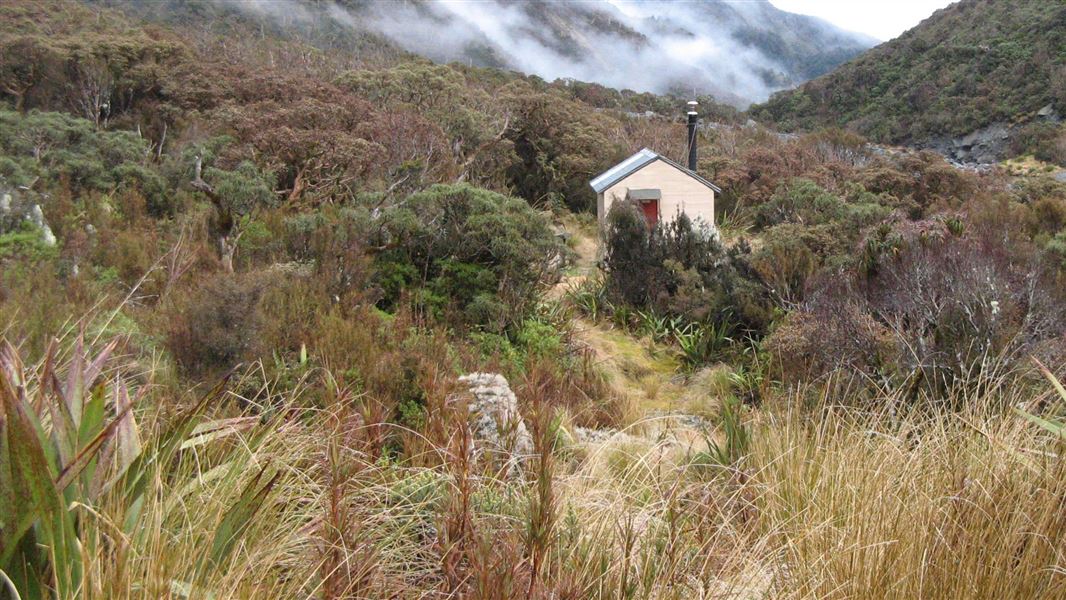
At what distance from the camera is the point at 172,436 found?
224cm

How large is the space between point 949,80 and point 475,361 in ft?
150

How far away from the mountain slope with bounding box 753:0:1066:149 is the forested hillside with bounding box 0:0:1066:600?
75.3 ft

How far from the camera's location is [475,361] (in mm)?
6809

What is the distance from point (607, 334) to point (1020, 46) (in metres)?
44.2

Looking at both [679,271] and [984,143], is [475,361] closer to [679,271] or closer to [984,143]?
[679,271]

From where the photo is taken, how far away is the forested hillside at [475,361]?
201 cm

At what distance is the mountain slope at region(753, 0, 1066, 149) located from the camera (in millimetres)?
40406

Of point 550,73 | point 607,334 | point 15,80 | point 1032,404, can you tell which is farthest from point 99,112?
point 550,73

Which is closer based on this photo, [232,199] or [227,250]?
[227,250]

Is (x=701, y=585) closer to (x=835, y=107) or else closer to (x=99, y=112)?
(x=99, y=112)

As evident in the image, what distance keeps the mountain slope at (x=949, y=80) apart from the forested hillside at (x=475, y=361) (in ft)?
75.3

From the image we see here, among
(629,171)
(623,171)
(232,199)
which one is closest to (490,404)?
(232,199)

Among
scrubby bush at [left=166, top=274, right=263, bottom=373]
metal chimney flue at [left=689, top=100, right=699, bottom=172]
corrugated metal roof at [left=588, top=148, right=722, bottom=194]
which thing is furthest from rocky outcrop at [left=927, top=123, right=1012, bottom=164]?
scrubby bush at [left=166, top=274, right=263, bottom=373]

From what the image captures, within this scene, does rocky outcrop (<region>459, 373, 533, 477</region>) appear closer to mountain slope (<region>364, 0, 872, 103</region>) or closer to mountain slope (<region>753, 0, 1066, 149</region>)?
mountain slope (<region>753, 0, 1066, 149</region>)
